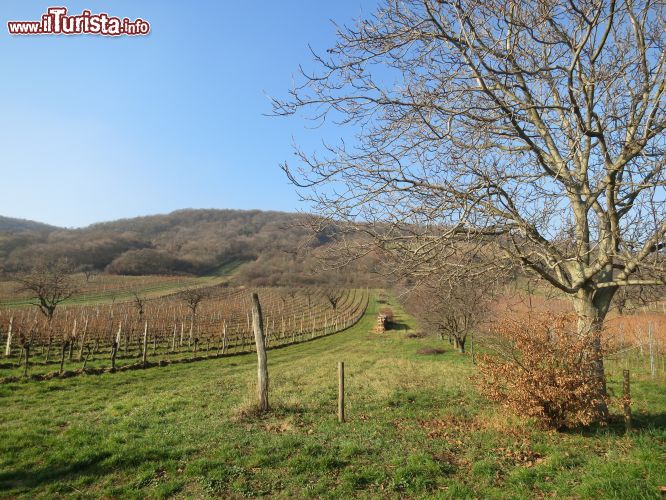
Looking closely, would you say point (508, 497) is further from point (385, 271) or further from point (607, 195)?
point (607, 195)

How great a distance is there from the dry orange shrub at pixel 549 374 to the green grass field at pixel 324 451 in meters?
0.41

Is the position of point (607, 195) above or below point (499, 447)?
above

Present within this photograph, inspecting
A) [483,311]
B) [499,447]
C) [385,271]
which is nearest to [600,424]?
[499,447]

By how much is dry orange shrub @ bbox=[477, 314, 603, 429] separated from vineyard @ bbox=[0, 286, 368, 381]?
1660 cm

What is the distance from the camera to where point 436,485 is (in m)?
4.93

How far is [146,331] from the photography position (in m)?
21.3

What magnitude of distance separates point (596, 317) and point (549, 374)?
1.49 m

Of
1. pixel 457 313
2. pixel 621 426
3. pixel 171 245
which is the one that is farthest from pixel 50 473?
pixel 171 245

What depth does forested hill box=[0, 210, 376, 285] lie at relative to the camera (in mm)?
97438

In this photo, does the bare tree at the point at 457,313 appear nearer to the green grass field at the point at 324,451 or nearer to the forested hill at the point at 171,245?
the green grass field at the point at 324,451

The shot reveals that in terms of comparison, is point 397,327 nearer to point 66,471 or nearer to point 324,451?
point 324,451

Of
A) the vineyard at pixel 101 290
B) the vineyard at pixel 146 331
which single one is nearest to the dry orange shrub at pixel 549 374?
the vineyard at pixel 146 331

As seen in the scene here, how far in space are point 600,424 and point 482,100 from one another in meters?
6.11

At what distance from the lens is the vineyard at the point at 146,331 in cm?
2022
